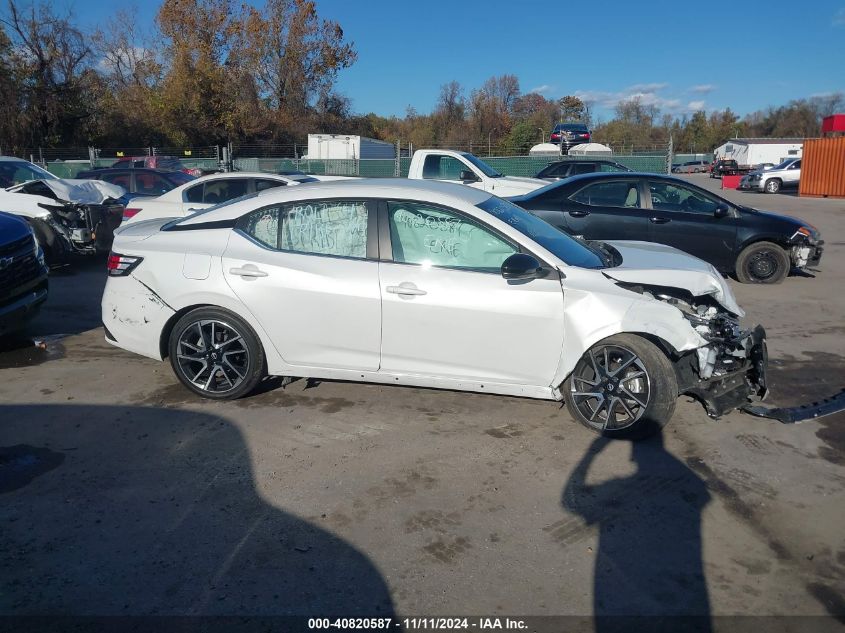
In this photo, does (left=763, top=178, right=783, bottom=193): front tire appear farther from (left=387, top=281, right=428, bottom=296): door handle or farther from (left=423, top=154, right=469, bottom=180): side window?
(left=387, top=281, right=428, bottom=296): door handle

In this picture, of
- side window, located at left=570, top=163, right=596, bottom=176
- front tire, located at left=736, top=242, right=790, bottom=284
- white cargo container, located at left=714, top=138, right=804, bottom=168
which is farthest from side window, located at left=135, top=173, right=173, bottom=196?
white cargo container, located at left=714, top=138, right=804, bottom=168

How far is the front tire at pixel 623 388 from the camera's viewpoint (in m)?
4.43

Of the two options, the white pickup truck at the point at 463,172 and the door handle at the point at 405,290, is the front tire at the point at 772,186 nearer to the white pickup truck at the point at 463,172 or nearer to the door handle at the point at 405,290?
the white pickup truck at the point at 463,172

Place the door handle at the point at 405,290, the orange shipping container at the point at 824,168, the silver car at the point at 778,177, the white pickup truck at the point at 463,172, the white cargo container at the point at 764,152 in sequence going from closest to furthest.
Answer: the door handle at the point at 405,290, the white pickup truck at the point at 463,172, the orange shipping container at the point at 824,168, the silver car at the point at 778,177, the white cargo container at the point at 764,152

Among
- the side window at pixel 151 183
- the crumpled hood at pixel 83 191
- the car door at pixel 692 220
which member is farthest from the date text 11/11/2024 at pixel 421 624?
the side window at pixel 151 183

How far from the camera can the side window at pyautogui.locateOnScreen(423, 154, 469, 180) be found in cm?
1523

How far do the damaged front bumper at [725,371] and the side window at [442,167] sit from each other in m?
11.0

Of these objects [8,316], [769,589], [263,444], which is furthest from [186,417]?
[769,589]

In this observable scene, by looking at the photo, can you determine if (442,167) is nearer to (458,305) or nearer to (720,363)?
(458,305)

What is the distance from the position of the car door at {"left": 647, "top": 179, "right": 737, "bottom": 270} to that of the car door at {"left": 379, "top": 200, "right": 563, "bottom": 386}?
222 inches

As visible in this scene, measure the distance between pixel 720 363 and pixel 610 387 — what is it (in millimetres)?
860

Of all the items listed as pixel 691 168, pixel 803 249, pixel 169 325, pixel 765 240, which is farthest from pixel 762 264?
pixel 691 168

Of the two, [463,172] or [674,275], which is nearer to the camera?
[674,275]

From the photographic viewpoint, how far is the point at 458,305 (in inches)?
182
